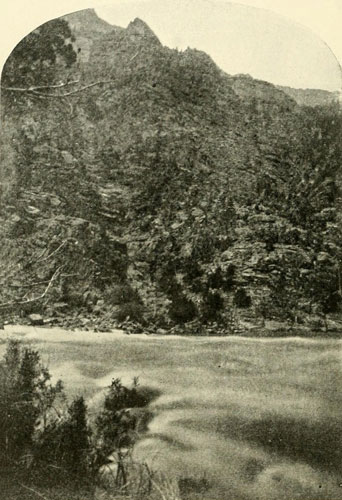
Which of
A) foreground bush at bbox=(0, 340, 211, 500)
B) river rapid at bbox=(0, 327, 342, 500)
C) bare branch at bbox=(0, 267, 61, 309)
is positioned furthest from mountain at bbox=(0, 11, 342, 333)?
foreground bush at bbox=(0, 340, 211, 500)

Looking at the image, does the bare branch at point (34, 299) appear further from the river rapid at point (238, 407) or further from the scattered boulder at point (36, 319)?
the river rapid at point (238, 407)

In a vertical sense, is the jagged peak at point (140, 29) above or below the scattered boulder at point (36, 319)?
above

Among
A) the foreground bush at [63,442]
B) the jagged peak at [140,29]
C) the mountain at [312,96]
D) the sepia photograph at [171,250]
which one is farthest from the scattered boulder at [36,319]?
the mountain at [312,96]

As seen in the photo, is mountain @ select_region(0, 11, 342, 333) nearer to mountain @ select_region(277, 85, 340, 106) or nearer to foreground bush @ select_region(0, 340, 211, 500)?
mountain @ select_region(277, 85, 340, 106)

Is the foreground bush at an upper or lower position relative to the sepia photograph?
lower

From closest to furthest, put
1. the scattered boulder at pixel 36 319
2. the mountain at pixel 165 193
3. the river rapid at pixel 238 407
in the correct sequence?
the river rapid at pixel 238 407
the mountain at pixel 165 193
the scattered boulder at pixel 36 319

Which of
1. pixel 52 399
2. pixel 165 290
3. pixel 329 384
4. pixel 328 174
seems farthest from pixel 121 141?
pixel 329 384

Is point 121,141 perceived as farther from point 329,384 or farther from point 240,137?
point 329,384
